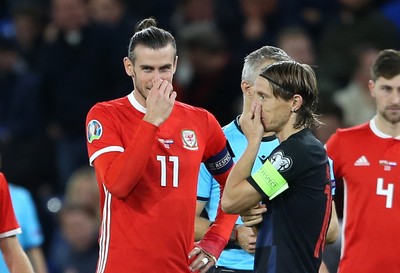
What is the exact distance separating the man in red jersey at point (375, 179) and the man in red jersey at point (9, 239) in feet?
6.41

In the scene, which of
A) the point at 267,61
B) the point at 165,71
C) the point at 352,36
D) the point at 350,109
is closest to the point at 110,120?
the point at 165,71

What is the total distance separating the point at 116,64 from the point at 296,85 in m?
5.91

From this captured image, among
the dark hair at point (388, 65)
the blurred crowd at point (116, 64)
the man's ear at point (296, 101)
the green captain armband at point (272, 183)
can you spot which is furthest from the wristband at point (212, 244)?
the blurred crowd at point (116, 64)

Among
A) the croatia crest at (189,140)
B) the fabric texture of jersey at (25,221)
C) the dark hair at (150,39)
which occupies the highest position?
the dark hair at (150,39)

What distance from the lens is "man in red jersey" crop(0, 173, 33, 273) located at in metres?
5.90

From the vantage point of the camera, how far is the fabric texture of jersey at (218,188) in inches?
243

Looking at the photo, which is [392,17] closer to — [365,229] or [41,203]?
[41,203]

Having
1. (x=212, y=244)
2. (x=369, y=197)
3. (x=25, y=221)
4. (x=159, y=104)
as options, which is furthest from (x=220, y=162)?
(x=25, y=221)

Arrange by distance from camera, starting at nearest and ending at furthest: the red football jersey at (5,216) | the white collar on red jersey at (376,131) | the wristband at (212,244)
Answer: the wristband at (212,244) → the red football jersey at (5,216) → the white collar on red jersey at (376,131)

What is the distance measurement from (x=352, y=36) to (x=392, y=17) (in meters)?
0.90

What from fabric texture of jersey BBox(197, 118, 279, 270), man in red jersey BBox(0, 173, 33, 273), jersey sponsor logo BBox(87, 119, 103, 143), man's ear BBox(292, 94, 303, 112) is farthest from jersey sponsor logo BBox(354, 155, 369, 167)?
man in red jersey BBox(0, 173, 33, 273)

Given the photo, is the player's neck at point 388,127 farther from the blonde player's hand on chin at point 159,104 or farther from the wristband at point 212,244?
the blonde player's hand on chin at point 159,104

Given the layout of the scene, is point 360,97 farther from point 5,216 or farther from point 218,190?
point 5,216

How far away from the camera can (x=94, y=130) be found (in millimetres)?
5457
